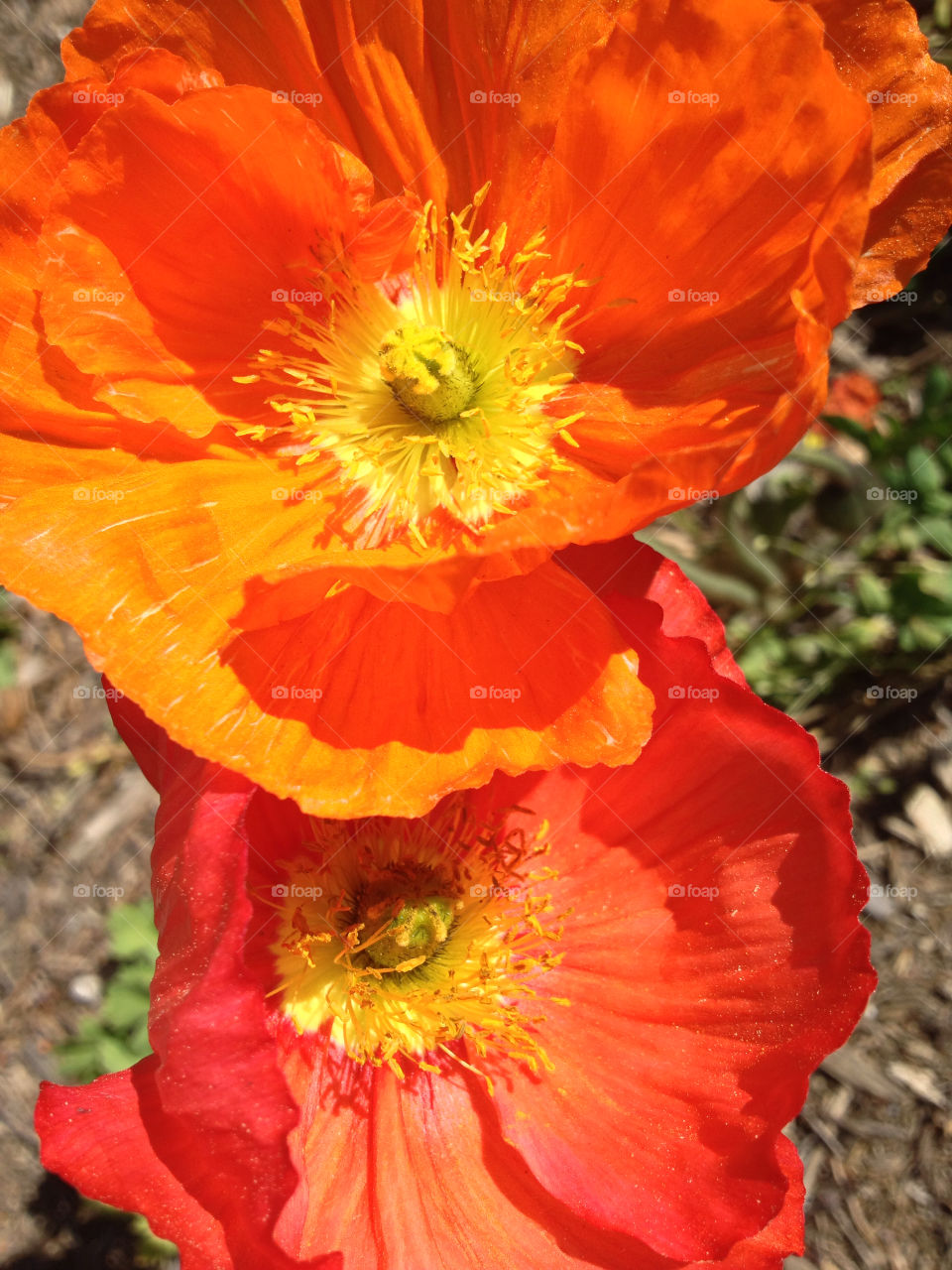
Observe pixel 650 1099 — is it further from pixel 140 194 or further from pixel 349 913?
pixel 140 194
